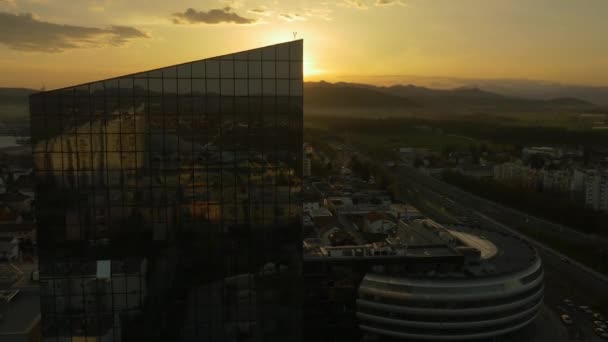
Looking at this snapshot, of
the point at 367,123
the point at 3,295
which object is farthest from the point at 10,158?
the point at 367,123

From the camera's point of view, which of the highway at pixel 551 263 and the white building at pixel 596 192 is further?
the white building at pixel 596 192

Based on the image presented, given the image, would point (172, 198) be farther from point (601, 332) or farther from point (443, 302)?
point (601, 332)

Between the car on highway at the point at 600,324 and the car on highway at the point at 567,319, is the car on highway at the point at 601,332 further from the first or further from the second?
the car on highway at the point at 567,319

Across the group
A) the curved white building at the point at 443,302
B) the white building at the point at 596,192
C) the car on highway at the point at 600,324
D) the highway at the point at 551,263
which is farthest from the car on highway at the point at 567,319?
the white building at the point at 596,192

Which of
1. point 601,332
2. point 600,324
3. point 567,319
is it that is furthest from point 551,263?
point 601,332

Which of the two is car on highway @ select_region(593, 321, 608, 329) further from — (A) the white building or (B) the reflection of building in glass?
(A) the white building
